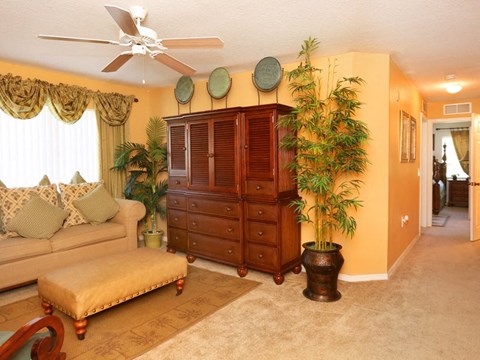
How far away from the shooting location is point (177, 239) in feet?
14.5

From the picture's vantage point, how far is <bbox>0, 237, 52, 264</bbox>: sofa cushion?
323 centimetres

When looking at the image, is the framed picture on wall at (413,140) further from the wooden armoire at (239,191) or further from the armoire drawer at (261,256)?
the armoire drawer at (261,256)

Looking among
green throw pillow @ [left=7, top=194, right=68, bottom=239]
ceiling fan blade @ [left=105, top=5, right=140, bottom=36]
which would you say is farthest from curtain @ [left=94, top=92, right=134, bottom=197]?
ceiling fan blade @ [left=105, top=5, right=140, bottom=36]

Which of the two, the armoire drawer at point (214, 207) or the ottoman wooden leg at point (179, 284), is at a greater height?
the armoire drawer at point (214, 207)

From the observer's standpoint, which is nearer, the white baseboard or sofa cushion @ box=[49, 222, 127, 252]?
sofa cushion @ box=[49, 222, 127, 252]

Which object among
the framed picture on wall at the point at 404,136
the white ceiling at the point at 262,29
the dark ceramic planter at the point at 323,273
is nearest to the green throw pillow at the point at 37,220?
the white ceiling at the point at 262,29

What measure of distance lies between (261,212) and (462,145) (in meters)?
8.17

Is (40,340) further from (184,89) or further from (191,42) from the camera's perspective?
(184,89)

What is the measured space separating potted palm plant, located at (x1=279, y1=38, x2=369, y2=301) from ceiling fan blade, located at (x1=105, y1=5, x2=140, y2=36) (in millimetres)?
1555

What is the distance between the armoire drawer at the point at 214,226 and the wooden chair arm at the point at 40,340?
7.20 ft

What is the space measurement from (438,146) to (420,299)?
783 centimetres

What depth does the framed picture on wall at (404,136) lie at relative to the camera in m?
4.13

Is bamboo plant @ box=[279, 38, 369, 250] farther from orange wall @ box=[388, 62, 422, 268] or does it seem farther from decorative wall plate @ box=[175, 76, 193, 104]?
decorative wall plate @ box=[175, 76, 193, 104]

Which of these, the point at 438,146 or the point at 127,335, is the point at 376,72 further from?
the point at 438,146
